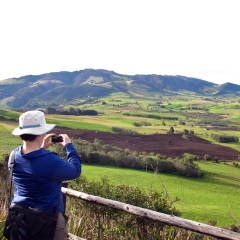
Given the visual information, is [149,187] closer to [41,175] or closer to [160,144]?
[41,175]

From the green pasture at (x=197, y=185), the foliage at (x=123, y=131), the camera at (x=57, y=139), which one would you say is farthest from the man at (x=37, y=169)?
the foliage at (x=123, y=131)

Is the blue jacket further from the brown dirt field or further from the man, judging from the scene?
the brown dirt field

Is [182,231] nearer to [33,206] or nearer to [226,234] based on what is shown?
[226,234]

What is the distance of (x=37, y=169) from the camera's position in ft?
10.4

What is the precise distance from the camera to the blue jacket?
10.4 ft

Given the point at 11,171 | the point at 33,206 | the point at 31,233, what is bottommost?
the point at 31,233

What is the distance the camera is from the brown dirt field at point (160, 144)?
5084cm

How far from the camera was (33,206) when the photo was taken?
328cm

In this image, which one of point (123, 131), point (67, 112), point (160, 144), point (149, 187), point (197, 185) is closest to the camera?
point (149, 187)

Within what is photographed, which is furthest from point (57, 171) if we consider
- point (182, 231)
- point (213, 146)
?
point (213, 146)

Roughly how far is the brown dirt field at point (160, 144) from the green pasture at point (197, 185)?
9171mm

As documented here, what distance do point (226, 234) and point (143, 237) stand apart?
162cm

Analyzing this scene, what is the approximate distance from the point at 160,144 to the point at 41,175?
53.6 m

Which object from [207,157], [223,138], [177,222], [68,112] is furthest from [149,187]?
[68,112]
